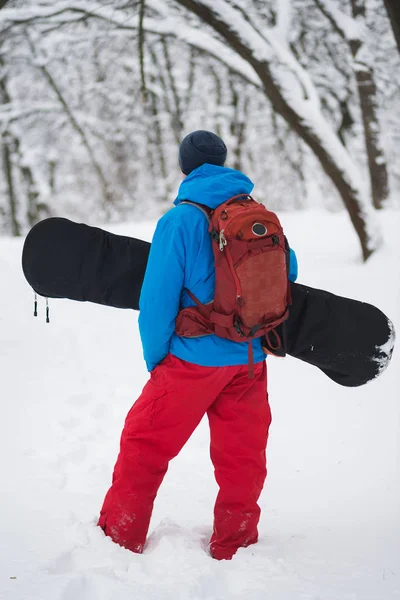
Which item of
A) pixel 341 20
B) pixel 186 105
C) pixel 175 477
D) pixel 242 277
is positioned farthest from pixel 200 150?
pixel 186 105

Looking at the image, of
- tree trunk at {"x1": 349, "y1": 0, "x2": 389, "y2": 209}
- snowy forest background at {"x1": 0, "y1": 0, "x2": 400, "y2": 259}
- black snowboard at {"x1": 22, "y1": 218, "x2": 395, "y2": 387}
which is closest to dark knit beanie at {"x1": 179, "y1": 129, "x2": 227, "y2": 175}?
black snowboard at {"x1": 22, "y1": 218, "x2": 395, "y2": 387}

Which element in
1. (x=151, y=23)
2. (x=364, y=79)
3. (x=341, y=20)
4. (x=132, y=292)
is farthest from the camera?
(x=364, y=79)

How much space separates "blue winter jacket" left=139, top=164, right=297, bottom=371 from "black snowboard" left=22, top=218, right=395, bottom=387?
0.35 metres

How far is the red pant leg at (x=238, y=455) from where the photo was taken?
8.84 feet

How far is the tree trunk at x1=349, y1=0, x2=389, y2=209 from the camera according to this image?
31.0ft

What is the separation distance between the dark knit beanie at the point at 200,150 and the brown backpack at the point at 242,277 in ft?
0.66

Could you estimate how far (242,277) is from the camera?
7.99 feet

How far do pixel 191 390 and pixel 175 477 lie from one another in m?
1.50

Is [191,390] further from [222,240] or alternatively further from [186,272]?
[222,240]

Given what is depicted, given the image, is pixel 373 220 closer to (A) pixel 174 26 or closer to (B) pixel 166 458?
(A) pixel 174 26

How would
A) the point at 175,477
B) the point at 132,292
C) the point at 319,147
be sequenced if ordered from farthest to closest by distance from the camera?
the point at 319,147
the point at 175,477
the point at 132,292

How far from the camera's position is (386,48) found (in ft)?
39.3

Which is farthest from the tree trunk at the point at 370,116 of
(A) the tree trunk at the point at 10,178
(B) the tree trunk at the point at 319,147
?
(A) the tree trunk at the point at 10,178

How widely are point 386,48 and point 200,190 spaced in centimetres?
1112
